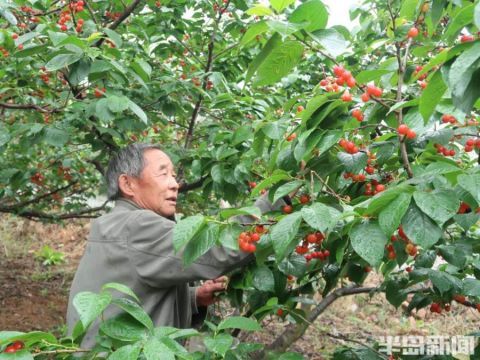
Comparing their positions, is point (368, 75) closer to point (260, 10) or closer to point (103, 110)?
point (260, 10)

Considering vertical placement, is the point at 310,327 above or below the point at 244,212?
below

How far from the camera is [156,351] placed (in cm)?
118

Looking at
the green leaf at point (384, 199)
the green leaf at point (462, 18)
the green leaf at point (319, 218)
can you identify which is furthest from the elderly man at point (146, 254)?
the green leaf at point (462, 18)

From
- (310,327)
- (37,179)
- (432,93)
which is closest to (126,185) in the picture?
(432,93)

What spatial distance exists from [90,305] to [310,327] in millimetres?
4794

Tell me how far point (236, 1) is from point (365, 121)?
75.1 inches

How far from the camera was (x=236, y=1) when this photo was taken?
10.8 feet

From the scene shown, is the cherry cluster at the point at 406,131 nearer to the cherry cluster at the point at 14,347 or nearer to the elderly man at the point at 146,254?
the elderly man at the point at 146,254

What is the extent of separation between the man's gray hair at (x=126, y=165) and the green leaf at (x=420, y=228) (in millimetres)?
1305

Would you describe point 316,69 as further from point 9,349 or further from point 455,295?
point 9,349

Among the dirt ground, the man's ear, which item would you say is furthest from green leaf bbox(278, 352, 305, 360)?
the dirt ground

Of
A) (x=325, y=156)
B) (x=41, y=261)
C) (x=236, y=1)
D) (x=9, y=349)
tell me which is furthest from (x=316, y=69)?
(x=41, y=261)

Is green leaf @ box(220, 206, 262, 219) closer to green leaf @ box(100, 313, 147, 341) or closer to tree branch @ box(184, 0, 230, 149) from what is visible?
green leaf @ box(100, 313, 147, 341)

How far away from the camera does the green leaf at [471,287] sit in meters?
1.81
